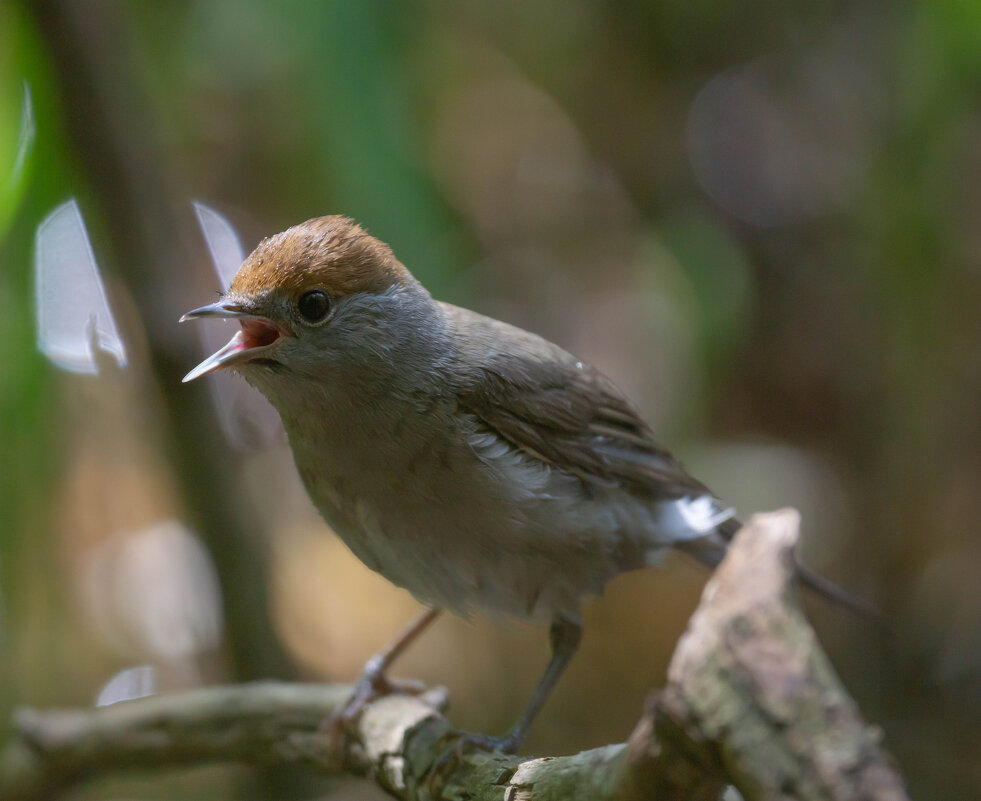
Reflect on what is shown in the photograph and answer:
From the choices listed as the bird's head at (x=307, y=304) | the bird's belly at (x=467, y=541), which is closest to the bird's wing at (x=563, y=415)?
the bird's belly at (x=467, y=541)

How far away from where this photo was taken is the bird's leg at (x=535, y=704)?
8.20 ft

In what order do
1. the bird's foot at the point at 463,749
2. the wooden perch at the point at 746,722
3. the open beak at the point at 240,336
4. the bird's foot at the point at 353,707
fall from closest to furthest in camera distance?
the wooden perch at the point at 746,722 → the open beak at the point at 240,336 → the bird's foot at the point at 463,749 → the bird's foot at the point at 353,707

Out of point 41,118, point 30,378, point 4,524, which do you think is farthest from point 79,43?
point 4,524

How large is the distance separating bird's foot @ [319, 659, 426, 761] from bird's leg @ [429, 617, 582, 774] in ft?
1.57

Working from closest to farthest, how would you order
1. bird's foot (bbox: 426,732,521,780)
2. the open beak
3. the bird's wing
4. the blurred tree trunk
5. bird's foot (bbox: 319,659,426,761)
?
the open beak
bird's foot (bbox: 426,732,521,780)
the bird's wing
bird's foot (bbox: 319,659,426,761)
the blurred tree trunk

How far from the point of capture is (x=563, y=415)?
9.71ft

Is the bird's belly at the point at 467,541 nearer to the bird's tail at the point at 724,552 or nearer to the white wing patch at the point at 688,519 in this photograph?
the white wing patch at the point at 688,519

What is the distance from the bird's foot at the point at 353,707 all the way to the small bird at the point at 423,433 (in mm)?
12

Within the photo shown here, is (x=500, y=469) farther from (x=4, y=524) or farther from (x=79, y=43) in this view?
(x=79, y=43)

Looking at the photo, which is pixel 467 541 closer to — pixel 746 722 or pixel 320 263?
pixel 320 263

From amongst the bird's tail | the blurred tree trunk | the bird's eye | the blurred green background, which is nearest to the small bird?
the bird's eye

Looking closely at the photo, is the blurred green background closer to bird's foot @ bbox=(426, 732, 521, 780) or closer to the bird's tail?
the bird's tail

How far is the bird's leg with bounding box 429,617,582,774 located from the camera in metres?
2.50

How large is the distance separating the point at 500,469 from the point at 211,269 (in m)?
2.96
